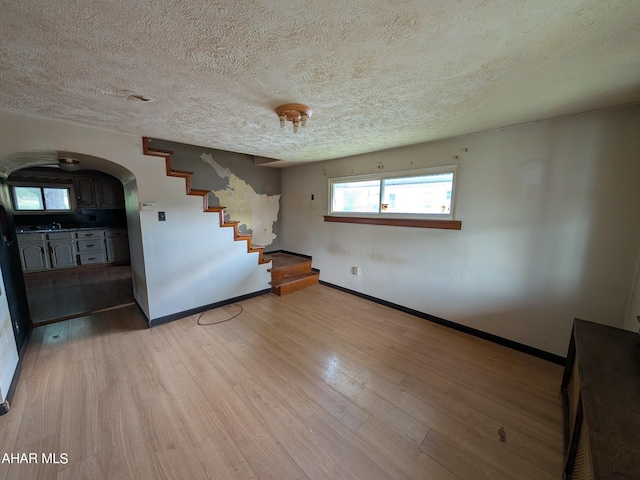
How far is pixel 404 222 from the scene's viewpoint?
307 cm

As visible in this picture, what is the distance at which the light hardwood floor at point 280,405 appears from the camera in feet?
4.35

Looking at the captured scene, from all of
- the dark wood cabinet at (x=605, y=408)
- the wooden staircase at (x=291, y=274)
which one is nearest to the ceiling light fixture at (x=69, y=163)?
the wooden staircase at (x=291, y=274)

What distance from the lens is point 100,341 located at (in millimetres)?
2449

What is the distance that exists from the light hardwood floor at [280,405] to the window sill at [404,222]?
4.00 ft

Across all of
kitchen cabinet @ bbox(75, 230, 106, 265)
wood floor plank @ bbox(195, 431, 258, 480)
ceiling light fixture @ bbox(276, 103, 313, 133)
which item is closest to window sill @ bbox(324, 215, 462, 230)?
ceiling light fixture @ bbox(276, 103, 313, 133)

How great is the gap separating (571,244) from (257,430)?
286 cm

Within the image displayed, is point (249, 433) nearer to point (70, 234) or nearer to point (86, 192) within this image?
point (70, 234)

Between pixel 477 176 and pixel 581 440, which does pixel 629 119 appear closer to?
pixel 477 176

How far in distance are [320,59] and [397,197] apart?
88.6 inches

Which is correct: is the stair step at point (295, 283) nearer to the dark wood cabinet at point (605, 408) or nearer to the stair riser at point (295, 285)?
the stair riser at point (295, 285)

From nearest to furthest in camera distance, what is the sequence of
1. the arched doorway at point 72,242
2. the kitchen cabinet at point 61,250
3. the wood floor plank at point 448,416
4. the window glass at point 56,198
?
1. the wood floor plank at point 448,416
2. the arched doorway at point 72,242
3. the kitchen cabinet at point 61,250
4. the window glass at point 56,198

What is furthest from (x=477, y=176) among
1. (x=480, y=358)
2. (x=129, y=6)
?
(x=129, y=6)

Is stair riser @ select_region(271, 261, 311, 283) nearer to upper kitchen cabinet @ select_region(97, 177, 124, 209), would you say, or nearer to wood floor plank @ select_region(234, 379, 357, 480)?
wood floor plank @ select_region(234, 379, 357, 480)

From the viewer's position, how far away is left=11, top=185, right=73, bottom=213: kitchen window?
468 centimetres
